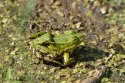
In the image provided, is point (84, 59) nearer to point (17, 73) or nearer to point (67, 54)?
point (67, 54)

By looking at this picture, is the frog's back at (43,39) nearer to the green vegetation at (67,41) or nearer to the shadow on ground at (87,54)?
the green vegetation at (67,41)

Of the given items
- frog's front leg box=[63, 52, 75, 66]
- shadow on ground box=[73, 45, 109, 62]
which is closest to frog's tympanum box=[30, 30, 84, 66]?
frog's front leg box=[63, 52, 75, 66]

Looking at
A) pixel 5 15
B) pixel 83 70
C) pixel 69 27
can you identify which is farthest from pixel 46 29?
pixel 83 70

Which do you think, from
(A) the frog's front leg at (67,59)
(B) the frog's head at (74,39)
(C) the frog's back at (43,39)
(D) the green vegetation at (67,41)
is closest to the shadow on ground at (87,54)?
(D) the green vegetation at (67,41)

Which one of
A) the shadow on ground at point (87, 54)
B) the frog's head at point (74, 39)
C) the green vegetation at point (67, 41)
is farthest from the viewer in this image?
the shadow on ground at point (87, 54)

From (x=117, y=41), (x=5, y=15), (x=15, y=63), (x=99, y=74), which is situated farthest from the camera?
(x=5, y=15)

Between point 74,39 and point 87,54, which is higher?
point 74,39

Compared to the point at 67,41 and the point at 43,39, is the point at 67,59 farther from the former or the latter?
the point at 43,39

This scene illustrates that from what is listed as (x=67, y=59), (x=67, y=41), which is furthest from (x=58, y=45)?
(x=67, y=59)

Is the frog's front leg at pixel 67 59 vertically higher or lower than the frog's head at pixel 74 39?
lower
